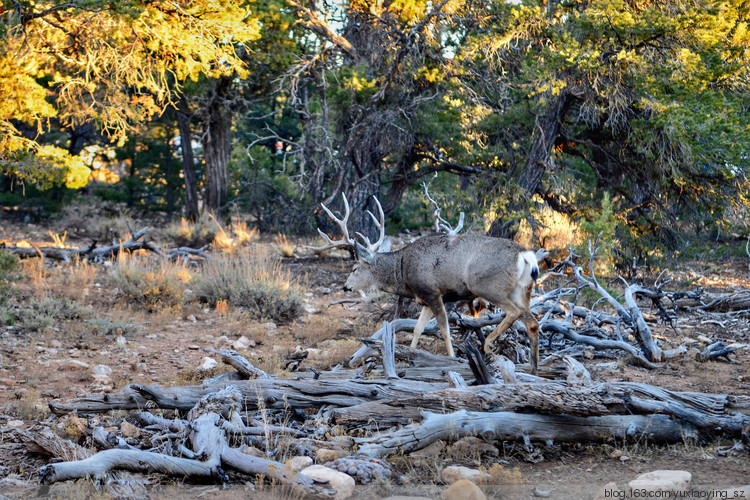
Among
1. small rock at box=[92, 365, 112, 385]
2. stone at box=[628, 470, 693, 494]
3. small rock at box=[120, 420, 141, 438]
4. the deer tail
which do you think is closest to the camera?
stone at box=[628, 470, 693, 494]

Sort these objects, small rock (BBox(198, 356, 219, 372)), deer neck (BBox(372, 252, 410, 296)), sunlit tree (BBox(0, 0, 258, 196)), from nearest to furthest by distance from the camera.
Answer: small rock (BBox(198, 356, 219, 372)), deer neck (BBox(372, 252, 410, 296)), sunlit tree (BBox(0, 0, 258, 196))

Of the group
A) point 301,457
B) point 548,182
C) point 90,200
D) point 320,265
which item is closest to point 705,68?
point 548,182

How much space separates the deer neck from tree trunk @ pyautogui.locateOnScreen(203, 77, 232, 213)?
11.9 meters

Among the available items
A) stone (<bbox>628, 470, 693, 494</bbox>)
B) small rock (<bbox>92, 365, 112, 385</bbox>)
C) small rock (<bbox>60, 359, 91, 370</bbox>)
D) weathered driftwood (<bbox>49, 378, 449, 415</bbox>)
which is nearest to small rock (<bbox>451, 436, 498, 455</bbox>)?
weathered driftwood (<bbox>49, 378, 449, 415</bbox>)

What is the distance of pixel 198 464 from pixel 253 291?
672 cm

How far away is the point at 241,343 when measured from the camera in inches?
365

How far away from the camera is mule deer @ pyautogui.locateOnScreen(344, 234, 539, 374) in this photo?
23.5 feet

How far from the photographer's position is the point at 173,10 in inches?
419

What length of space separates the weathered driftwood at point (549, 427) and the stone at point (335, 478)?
0.56 meters

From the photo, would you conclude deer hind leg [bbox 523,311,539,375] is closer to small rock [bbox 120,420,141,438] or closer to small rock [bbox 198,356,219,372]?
small rock [bbox 198,356,219,372]

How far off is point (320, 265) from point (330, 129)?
3178 mm

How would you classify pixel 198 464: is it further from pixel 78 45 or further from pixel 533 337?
pixel 78 45

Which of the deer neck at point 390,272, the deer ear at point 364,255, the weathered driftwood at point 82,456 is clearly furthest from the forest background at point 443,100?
the weathered driftwood at point 82,456

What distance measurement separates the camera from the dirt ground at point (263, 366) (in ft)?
14.9
